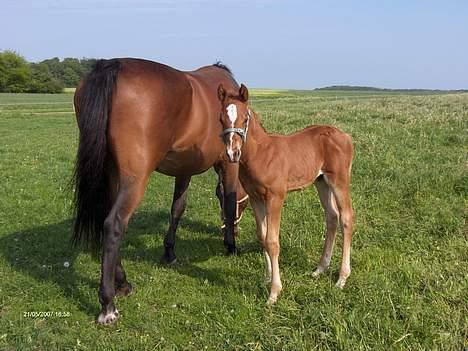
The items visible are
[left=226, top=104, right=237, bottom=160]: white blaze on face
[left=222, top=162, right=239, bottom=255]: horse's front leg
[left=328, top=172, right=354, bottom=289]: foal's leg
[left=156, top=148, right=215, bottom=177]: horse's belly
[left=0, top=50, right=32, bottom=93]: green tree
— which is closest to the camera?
[left=226, top=104, right=237, bottom=160]: white blaze on face

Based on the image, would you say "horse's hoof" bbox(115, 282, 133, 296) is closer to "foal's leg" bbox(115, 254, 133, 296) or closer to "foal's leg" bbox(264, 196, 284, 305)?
"foal's leg" bbox(115, 254, 133, 296)

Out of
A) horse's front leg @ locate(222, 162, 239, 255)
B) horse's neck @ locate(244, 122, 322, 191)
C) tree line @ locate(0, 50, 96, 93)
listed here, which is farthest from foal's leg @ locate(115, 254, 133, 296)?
tree line @ locate(0, 50, 96, 93)

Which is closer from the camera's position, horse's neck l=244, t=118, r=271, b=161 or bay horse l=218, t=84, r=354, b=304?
bay horse l=218, t=84, r=354, b=304

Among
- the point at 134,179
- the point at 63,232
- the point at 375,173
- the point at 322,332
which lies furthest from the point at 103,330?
the point at 375,173

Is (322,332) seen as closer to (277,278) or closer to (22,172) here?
(277,278)

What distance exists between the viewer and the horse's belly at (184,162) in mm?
5184

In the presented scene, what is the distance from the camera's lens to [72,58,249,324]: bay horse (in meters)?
4.39

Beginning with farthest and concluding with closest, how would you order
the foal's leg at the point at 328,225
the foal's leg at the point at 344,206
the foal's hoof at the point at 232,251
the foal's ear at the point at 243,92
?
the foal's hoof at the point at 232,251
the foal's leg at the point at 328,225
the foal's leg at the point at 344,206
the foal's ear at the point at 243,92

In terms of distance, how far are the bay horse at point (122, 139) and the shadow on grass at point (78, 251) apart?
51 centimetres

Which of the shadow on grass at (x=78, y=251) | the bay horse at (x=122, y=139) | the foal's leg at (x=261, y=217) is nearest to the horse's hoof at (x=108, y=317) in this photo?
the bay horse at (x=122, y=139)

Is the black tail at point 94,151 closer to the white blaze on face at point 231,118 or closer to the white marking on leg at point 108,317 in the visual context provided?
the white marking on leg at point 108,317

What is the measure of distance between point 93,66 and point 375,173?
201 inches

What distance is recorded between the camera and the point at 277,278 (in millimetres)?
4395

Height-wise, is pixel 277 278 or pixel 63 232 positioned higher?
pixel 277 278
